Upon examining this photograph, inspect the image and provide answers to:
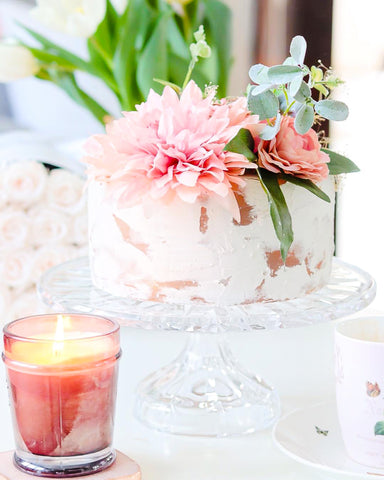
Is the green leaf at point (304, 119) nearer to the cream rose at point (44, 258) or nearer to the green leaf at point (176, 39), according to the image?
the cream rose at point (44, 258)

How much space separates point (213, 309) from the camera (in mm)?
698

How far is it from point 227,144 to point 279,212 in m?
0.07

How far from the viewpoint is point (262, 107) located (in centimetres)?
66

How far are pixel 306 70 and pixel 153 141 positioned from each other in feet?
0.45

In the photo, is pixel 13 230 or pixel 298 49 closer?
pixel 298 49

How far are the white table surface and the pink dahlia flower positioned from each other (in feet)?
0.68

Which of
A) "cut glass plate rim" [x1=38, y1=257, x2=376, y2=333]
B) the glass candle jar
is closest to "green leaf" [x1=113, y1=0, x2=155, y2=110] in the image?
"cut glass plate rim" [x1=38, y1=257, x2=376, y2=333]

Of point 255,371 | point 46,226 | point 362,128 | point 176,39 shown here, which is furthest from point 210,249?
point 362,128

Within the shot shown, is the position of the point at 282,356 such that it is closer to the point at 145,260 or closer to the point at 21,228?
the point at 145,260

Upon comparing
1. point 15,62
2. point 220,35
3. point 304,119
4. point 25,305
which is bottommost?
point 25,305

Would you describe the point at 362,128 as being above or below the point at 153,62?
below

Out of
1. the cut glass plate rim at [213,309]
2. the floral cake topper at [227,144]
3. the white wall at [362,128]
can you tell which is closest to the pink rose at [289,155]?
the floral cake topper at [227,144]

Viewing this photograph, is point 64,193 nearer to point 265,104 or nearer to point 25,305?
point 25,305

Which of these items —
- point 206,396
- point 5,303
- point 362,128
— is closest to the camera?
point 206,396
